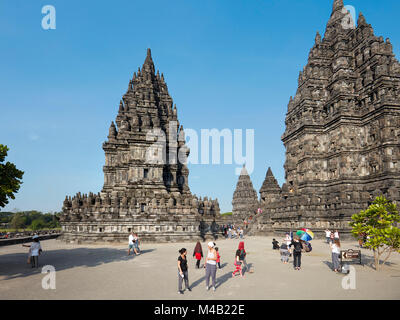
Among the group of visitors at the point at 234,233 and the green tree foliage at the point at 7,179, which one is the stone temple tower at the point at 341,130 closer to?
the group of visitors at the point at 234,233

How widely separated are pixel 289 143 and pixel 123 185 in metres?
26.0

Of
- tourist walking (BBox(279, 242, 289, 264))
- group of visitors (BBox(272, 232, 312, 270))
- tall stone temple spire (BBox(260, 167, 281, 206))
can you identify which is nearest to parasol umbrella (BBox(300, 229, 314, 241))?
group of visitors (BBox(272, 232, 312, 270))

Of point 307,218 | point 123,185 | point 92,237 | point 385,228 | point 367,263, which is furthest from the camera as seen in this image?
point 123,185

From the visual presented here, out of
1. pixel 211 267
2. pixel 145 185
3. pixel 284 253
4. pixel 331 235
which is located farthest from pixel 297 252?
pixel 145 185

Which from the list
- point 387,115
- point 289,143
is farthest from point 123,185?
point 387,115

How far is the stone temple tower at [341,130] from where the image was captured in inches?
1303

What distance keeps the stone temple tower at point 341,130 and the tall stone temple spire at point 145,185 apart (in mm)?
12935

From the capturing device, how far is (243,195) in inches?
2785

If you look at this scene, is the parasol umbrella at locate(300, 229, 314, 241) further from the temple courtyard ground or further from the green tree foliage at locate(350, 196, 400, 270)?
the green tree foliage at locate(350, 196, 400, 270)

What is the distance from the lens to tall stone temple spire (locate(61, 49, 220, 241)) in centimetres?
2811

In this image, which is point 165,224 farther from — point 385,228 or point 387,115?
point 387,115

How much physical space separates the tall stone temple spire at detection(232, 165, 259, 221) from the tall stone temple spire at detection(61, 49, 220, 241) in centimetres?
3364

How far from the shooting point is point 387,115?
112 ft

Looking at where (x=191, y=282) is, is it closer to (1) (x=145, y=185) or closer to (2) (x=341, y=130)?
(1) (x=145, y=185)
